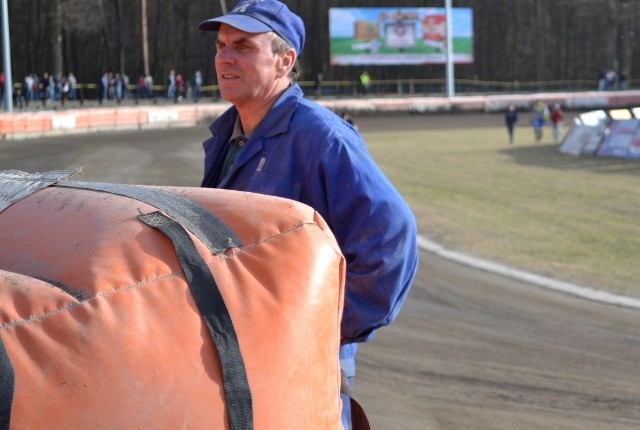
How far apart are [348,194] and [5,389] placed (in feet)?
4.39

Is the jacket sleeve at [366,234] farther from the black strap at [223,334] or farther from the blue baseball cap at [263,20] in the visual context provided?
the black strap at [223,334]

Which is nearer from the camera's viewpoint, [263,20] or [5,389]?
[5,389]

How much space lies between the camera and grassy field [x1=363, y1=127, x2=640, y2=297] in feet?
39.9

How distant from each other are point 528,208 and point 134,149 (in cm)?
1442

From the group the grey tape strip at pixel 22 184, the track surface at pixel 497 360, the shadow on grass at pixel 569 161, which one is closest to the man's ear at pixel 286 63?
the grey tape strip at pixel 22 184

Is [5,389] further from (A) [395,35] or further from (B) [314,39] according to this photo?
(B) [314,39]

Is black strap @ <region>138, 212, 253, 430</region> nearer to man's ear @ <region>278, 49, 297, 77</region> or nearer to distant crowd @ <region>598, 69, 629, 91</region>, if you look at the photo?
man's ear @ <region>278, 49, 297, 77</region>

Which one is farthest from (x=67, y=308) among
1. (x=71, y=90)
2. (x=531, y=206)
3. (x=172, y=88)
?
(x=172, y=88)

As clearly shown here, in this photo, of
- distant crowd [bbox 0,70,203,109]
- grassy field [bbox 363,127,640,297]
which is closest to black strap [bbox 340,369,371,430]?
grassy field [bbox 363,127,640,297]

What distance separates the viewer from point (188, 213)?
2395 mm

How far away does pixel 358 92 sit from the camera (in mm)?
61156

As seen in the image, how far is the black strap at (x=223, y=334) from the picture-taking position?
7.11ft

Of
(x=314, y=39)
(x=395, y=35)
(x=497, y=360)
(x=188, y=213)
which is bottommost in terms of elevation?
(x=497, y=360)

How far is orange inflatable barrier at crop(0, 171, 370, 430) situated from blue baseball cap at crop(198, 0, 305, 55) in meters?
0.87
